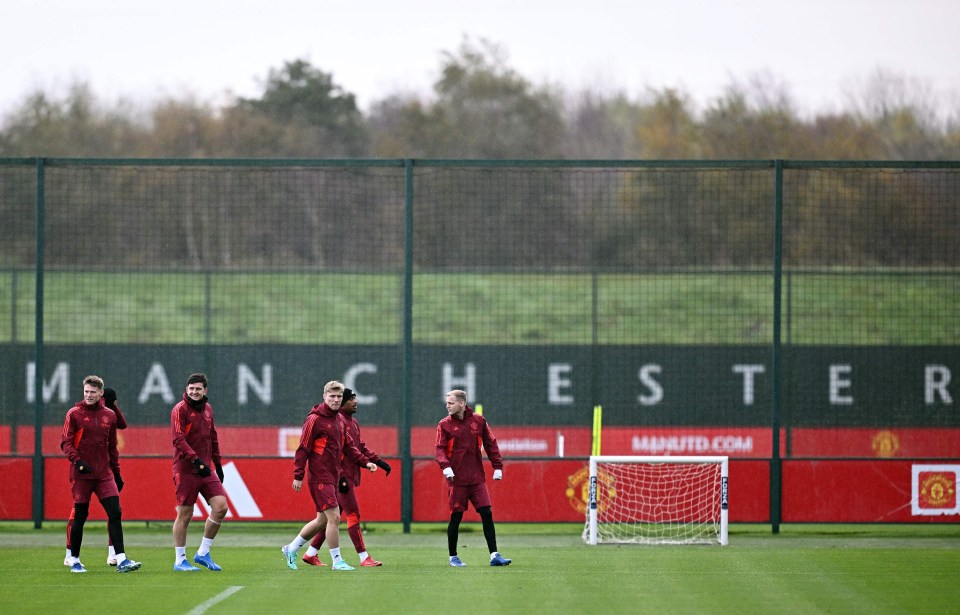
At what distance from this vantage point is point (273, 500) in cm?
1814

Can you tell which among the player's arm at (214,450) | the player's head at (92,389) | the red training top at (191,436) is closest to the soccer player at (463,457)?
the player's arm at (214,450)

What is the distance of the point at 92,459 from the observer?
44.4ft

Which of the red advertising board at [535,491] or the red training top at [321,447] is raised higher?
the red training top at [321,447]

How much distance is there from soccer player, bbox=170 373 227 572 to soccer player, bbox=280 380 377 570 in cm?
81

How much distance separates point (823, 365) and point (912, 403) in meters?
1.96

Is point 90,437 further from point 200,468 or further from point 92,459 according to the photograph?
point 200,468

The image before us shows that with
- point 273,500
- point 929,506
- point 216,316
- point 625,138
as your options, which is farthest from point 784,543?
point 625,138

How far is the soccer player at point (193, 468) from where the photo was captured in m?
13.5

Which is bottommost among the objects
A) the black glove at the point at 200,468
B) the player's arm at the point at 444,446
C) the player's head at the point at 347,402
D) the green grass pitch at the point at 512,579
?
the green grass pitch at the point at 512,579

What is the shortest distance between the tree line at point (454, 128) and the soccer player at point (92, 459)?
3935cm

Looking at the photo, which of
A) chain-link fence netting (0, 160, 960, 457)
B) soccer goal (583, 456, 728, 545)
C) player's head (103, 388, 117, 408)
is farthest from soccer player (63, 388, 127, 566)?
soccer goal (583, 456, 728, 545)

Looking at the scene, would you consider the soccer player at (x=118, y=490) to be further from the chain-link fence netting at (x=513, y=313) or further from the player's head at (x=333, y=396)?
the chain-link fence netting at (x=513, y=313)

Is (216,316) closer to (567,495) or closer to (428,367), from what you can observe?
(428,367)

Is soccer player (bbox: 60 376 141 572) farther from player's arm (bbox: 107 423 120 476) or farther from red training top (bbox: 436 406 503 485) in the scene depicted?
red training top (bbox: 436 406 503 485)
